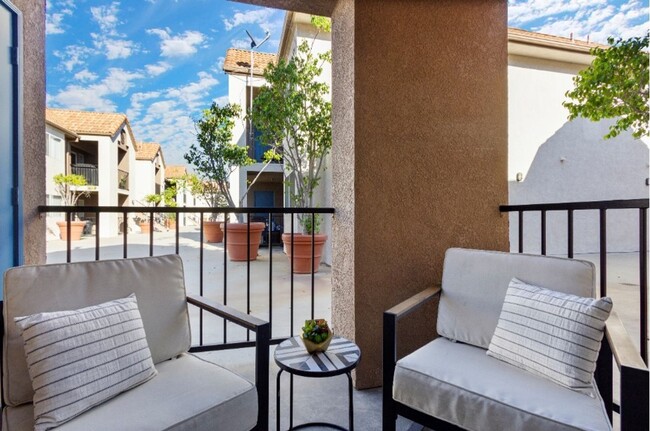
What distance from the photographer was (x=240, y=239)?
6.43 m

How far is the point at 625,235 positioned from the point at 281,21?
9081 millimetres

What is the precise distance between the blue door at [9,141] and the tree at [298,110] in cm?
347

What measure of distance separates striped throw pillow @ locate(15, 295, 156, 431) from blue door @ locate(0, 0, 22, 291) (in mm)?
984

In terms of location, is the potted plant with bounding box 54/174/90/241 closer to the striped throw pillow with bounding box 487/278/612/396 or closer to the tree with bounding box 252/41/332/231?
the tree with bounding box 252/41/332/231

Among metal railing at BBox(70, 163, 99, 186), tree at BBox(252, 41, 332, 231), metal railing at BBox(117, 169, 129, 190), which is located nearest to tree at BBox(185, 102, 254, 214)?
tree at BBox(252, 41, 332, 231)

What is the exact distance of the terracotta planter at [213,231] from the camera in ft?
29.9

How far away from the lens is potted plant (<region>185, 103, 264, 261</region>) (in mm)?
6305

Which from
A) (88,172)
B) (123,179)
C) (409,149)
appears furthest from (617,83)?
(123,179)

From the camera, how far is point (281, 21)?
284 inches

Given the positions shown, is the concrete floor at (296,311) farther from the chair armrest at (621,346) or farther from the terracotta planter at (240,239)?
the chair armrest at (621,346)

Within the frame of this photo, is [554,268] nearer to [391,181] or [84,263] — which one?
[391,181]

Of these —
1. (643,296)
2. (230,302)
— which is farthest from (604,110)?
(230,302)

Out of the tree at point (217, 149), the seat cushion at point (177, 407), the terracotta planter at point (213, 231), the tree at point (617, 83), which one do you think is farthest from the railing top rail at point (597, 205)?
the terracotta planter at point (213, 231)

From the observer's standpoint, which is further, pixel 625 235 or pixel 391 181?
pixel 625 235
